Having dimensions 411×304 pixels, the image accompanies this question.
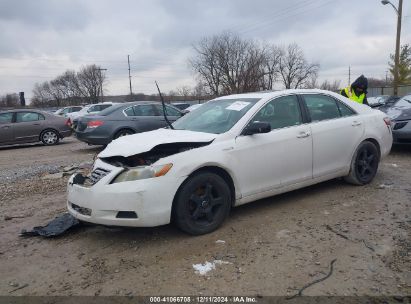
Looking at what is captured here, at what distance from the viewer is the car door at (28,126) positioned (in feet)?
47.3

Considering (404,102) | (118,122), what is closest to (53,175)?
(118,122)

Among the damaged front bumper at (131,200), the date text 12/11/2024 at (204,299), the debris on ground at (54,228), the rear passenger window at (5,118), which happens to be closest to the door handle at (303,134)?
the damaged front bumper at (131,200)

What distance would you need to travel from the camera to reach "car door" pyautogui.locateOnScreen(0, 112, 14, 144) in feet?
46.4

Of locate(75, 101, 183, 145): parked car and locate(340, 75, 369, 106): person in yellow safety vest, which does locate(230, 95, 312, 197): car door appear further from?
locate(75, 101, 183, 145): parked car

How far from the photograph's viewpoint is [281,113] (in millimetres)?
5199

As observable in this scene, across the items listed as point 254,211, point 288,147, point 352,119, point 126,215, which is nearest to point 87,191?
point 126,215

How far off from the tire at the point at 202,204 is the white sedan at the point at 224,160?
0.04 ft

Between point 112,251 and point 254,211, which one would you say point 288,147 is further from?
point 112,251

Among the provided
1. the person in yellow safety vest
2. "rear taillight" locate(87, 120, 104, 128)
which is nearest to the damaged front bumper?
the person in yellow safety vest

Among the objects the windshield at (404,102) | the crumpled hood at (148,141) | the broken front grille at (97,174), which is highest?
the windshield at (404,102)

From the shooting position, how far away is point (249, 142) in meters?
4.66

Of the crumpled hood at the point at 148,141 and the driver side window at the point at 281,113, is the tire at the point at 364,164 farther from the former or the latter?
the crumpled hood at the point at 148,141

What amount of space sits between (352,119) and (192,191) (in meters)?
3.02

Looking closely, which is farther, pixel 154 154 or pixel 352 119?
pixel 352 119
